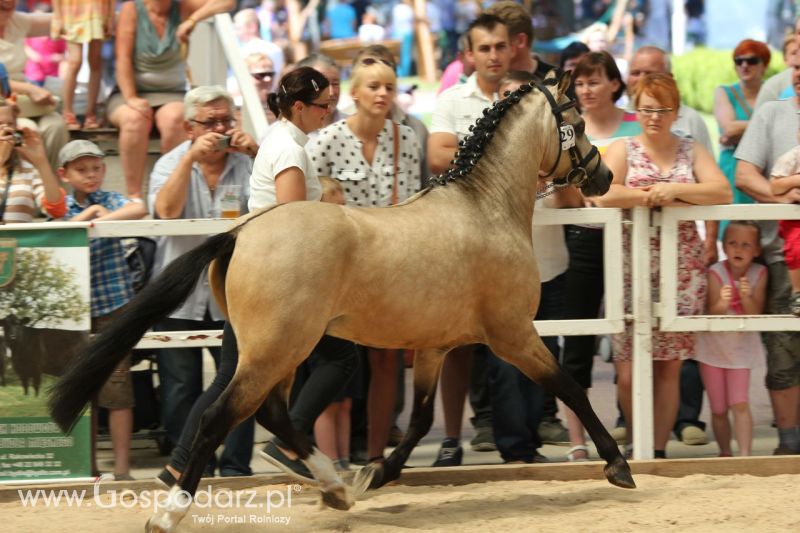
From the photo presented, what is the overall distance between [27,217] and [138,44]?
6.65 ft

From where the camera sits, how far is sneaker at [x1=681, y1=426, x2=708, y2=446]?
7320mm

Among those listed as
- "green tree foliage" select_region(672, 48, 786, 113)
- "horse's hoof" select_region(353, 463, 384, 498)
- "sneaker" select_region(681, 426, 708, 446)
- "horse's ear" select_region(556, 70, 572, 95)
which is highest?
"green tree foliage" select_region(672, 48, 786, 113)

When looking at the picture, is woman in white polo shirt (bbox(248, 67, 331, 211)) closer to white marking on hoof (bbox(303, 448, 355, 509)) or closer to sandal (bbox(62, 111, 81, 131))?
white marking on hoof (bbox(303, 448, 355, 509))

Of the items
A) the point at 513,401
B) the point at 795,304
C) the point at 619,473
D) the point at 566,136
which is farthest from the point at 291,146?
the point at 795,304

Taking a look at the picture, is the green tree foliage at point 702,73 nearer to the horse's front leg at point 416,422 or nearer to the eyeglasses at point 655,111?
the eyeglasses at point 655,111

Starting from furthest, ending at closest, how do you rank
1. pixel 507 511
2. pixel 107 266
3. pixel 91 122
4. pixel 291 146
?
pixel 91 122, pixel 107 266, pixel 291 146, pixel 507 511

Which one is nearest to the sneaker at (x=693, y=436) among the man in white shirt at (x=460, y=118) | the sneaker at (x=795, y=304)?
the sneaker at (x=795, y=304)

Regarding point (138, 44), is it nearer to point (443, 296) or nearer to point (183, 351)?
point (183, 351)

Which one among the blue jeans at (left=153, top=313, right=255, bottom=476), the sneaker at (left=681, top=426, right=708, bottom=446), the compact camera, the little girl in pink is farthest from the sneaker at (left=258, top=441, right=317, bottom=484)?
the sneaker at (left=681, top=426, right=708, bottom=446)

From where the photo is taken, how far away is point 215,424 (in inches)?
201

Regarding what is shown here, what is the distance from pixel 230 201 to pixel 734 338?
2.69 meters

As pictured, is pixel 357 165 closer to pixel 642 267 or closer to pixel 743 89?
pixel 642 267

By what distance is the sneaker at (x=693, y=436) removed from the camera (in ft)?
24.0

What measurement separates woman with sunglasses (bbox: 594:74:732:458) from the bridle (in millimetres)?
369
